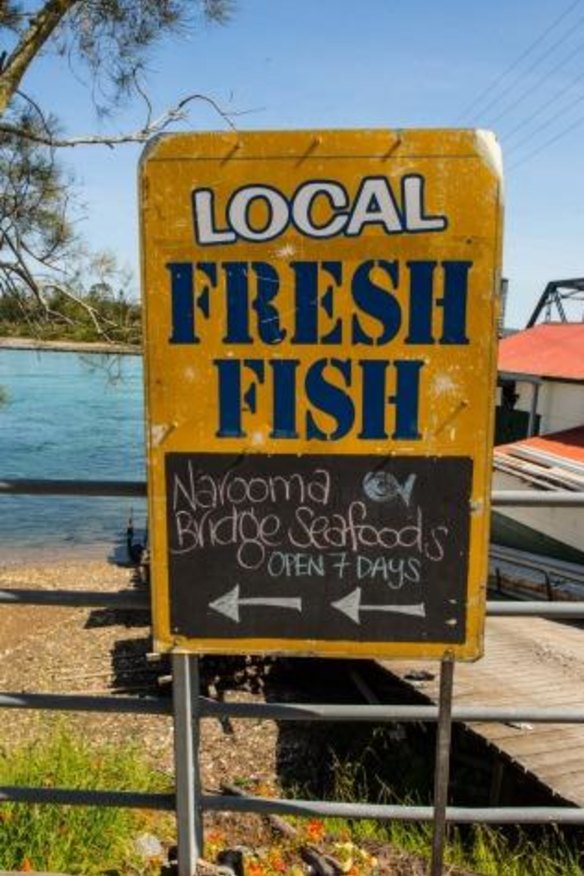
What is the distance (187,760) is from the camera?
2.67 metres

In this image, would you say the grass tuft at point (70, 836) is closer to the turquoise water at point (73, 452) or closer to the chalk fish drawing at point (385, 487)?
the chalk fish drawing at point (385, 487)

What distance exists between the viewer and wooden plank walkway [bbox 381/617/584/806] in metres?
7.34

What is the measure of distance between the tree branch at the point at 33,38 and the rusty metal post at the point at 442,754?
919 cm

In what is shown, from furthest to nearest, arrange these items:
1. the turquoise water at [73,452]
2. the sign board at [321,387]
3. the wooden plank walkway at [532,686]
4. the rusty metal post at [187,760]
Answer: the turquoise water at [73,452]
the wooden plank walkway at [532,686]
the rusty metal post at [187,760]
the sign board at [321,387]

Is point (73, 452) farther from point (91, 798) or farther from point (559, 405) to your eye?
point (91, 798)

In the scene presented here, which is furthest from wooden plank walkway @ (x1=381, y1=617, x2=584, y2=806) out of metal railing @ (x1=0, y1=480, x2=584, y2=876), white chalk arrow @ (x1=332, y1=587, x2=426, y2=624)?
white chalk arrow @ (x1=332, y1=587, x2=426, y2=624)

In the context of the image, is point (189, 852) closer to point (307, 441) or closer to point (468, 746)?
point (307, 441)

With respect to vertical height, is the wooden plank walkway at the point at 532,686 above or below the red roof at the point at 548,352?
below

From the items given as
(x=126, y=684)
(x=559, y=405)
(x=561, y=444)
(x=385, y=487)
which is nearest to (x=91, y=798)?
(x=385, y=487)

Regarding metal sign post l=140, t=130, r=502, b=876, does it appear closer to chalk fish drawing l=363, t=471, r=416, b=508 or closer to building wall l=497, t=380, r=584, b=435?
chalk fish drawing l=363, t=471, r=416, b=508

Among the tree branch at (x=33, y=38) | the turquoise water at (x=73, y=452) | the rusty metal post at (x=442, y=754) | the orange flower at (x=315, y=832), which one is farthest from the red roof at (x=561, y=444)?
the rusty metal post at (x=442, y=754)

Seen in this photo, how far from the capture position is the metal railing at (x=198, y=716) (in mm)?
2490

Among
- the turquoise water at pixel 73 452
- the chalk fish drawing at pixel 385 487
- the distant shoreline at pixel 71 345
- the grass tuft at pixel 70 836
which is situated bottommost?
the turquoise water at pixel 73 452

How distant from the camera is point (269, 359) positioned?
7.69ft
